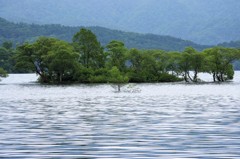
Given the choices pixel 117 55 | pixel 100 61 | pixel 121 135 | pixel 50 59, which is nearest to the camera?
pixel 121 135

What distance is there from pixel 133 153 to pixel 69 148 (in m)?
3.06

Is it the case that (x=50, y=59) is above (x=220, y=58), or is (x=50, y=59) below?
below

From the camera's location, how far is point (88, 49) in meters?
124

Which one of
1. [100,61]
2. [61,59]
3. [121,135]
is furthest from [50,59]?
[121,135]

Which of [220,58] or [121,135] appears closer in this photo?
[121,135]

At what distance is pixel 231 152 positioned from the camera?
21047 mm

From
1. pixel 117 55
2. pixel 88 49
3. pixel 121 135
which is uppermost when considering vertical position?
pixel 88 49

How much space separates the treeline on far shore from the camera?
4658 inches

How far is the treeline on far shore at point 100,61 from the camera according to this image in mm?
118312

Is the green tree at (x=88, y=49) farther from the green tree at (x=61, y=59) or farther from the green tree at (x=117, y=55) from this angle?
the green tree at (x=61, y=59)

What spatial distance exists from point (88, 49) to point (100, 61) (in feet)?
14.2

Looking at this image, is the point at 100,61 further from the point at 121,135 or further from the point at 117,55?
the point at 121,135

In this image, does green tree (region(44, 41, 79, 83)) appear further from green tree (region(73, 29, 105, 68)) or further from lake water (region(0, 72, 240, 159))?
lake water (region(0, 72, 240, 159))

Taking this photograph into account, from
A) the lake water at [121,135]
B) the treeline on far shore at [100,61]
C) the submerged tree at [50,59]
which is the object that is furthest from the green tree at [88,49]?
the lake water at [121,135]
